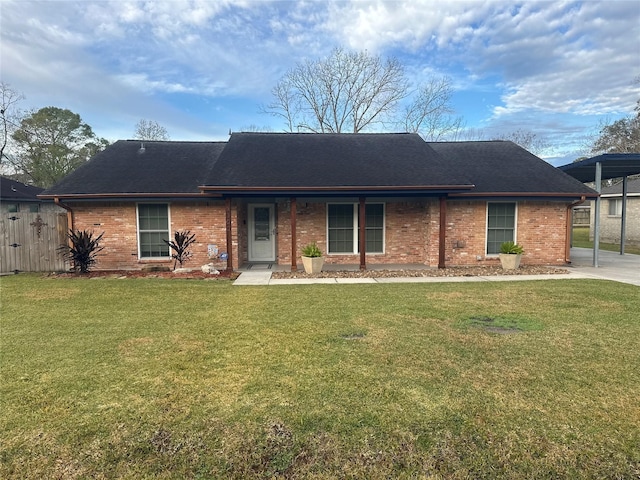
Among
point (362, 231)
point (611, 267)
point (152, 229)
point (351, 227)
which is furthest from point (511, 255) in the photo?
point (152, 229)

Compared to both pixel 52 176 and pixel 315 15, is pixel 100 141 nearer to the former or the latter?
pixel 52 176

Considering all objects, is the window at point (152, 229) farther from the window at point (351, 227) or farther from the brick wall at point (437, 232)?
the window at point (351, 227)

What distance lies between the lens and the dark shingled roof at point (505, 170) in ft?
38.0

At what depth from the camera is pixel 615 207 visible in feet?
68.5

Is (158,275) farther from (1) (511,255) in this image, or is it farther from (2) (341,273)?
(1) (511,255)

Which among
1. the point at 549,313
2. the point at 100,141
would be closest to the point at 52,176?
the point at 100,141

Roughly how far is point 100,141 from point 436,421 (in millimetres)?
40754

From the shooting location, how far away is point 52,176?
31.6 meters

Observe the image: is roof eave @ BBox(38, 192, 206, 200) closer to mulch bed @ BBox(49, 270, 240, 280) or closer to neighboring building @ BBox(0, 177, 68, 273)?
neighboring building @ BBox(0, 177, 68, 273)

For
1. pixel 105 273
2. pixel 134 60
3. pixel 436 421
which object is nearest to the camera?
pixel 436 421

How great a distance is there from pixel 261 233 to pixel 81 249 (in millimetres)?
5212

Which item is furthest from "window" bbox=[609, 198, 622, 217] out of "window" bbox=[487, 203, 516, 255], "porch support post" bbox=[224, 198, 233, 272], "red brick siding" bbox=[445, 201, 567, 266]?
"porch support post" bbox=[224, 198, 233, 272]

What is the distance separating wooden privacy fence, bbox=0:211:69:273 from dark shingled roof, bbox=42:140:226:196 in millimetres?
850

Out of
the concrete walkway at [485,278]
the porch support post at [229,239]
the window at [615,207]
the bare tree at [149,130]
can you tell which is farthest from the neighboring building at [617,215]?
the bare tree at [149,130]
